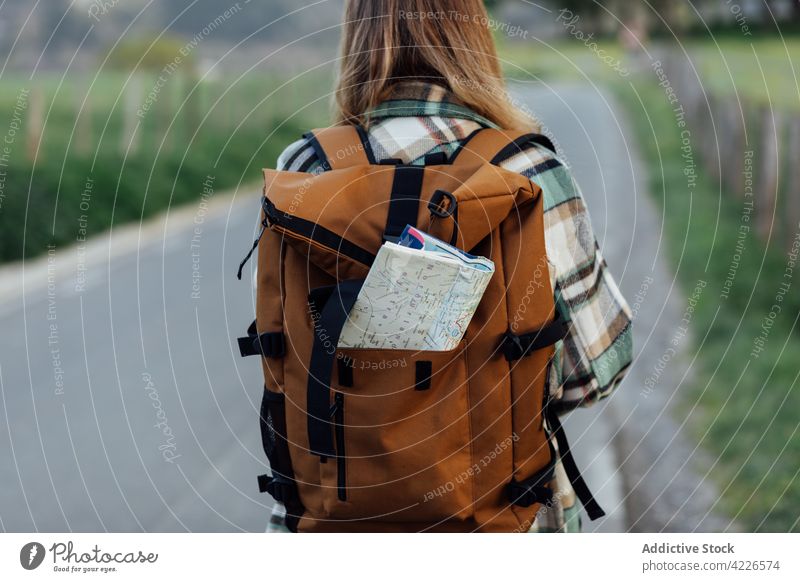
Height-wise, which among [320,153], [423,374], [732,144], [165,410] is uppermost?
[320,153]

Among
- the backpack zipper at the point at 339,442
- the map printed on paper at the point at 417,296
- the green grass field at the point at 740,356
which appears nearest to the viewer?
the map printed on paper at the point at 417,296

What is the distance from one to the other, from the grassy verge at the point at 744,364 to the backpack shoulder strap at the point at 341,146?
2.14 m

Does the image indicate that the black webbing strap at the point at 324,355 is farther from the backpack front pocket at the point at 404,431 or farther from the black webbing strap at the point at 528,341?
Result: the black webbing strap at the point at 528,341

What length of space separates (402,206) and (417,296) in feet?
0.50

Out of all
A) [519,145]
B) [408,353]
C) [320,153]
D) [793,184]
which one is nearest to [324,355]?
[408,353]

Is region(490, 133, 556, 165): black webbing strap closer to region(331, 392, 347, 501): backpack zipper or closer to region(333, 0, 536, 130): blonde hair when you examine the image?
region(333, 0, 536, 130): blonde hair

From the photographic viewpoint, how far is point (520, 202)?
5.22 feet

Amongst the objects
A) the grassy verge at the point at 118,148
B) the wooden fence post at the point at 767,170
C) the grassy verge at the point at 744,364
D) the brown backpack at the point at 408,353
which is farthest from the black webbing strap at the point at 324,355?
the wooden fence post at the point at 767,170

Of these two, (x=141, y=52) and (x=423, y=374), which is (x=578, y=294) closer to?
(x=423, y=374)

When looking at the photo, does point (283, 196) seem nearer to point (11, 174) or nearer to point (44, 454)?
point (44, 454)

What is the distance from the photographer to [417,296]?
60.6 inches

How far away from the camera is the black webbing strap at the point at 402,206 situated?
5.12ft
